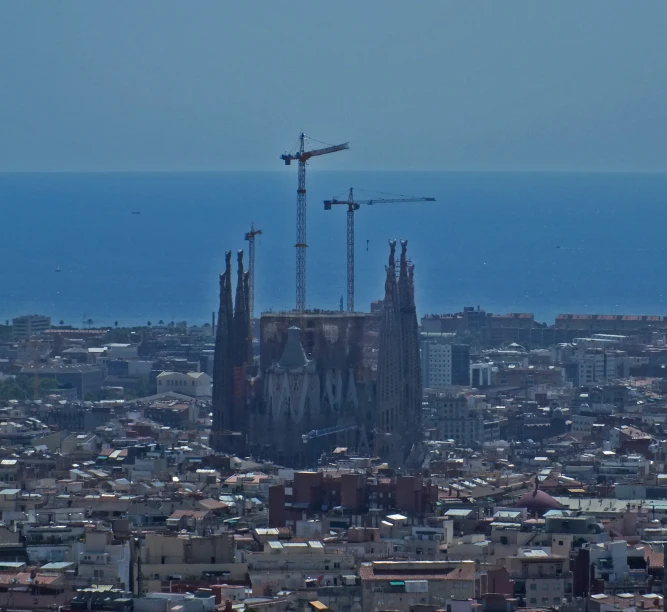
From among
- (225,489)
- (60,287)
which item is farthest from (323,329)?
(60,287)

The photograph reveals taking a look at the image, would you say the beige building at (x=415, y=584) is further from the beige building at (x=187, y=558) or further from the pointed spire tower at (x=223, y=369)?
the pointed spire tower at (x=223, y=369)

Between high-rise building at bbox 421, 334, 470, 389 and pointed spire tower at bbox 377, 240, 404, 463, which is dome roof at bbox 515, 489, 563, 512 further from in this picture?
high-rise building at bbox 421, 334, 470, 389

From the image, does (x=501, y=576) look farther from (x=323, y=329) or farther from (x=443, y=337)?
(x=443, y=337)

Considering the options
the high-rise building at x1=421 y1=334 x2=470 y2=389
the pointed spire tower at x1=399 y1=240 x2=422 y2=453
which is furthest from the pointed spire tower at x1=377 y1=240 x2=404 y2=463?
the high-rise building at x1=421 y1=334 x2=470 y2=389

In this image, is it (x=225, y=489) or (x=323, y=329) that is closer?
(x=225, y=489)

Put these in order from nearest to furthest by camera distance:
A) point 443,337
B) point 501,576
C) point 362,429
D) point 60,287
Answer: point 501,576 < point 362,429 < point 443,337 < point 60,287

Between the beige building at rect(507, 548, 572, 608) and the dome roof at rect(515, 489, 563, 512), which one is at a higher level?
the dome roof at rect(515, 489, 563, 512)
